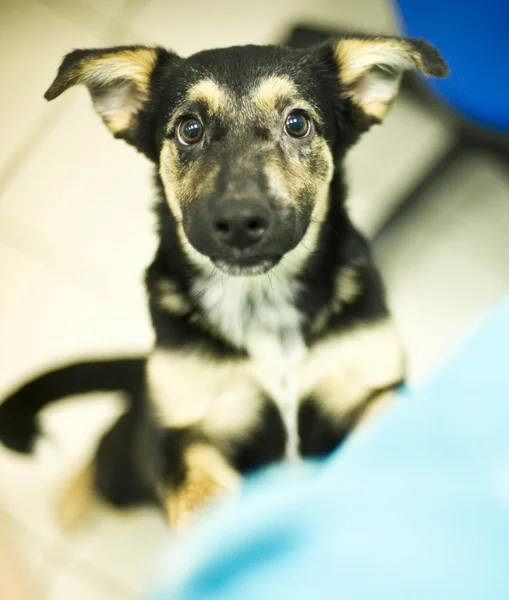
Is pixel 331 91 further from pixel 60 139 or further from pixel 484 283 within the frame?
pixel 484 283

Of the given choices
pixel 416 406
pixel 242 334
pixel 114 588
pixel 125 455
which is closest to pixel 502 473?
pixel 416 406

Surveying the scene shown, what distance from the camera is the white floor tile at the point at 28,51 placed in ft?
4.55

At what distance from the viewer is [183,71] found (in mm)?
1120

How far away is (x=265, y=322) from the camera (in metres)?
1.31

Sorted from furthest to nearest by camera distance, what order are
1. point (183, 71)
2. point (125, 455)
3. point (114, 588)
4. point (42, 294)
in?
point (42, 294)
point (114, 588)
point (125, 455)
point (183, 71)

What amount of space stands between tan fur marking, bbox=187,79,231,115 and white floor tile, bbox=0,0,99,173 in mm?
352

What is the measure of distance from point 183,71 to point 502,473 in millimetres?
857

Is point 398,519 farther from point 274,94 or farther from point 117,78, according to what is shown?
point 117,78

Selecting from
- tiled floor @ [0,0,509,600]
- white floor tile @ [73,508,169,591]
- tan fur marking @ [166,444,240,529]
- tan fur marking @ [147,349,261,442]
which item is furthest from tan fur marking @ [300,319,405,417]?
white floor tile @ [73,508,169,591]

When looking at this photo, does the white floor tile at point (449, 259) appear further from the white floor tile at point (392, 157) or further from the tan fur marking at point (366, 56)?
the tan fur marking at point (366, 56)

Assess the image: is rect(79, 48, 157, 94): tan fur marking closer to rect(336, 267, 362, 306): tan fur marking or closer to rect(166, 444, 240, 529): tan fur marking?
rect(336, 267, 362, 306): tan fur marking

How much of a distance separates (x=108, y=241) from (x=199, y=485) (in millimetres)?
1017

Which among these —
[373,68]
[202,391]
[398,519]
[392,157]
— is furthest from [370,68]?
[392,157]

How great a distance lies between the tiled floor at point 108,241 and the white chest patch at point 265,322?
621 millimetres
